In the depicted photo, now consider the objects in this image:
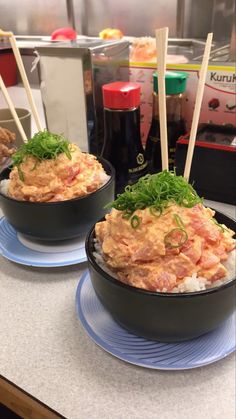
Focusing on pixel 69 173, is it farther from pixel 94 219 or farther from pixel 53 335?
pixel 53 335

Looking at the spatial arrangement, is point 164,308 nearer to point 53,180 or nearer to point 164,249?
point 164,249

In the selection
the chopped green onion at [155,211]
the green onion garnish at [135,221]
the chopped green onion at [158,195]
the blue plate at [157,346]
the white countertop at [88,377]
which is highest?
the chopped green onion at [158,195]

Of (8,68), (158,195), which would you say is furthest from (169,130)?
(8,68)

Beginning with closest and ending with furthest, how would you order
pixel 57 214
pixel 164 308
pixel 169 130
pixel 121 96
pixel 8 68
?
1. pixel 164 308
2. pixel 57 214
3. pixel 121 96
4. pixel 169 130
5. pixel 8 68

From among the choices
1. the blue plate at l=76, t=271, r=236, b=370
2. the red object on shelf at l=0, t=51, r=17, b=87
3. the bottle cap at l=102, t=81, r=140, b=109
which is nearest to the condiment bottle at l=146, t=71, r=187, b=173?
the bottle cap at l=102, t=81, r=140, b=109

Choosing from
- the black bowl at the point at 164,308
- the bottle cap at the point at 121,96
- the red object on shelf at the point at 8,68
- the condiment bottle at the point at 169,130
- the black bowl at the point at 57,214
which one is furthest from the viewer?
the red object on shelf at the point at 8,68

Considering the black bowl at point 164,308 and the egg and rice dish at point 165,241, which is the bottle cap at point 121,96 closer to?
the egg and rice dish at point 165,241

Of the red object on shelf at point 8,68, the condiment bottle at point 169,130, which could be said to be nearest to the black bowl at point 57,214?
the condiment bottle at point 169,130
